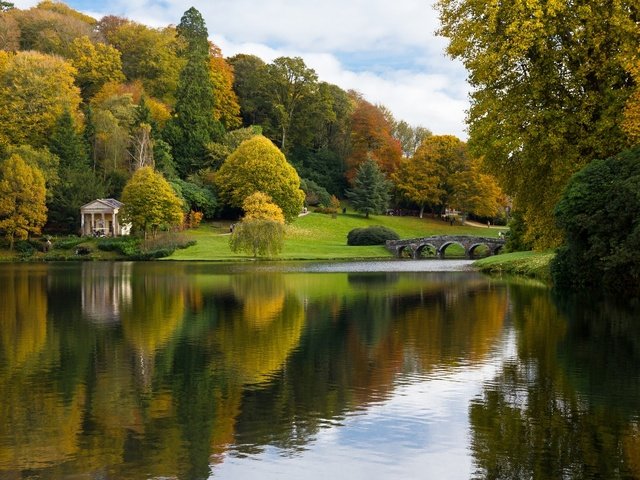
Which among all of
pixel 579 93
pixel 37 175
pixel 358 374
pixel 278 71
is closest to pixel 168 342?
pixel 358 374

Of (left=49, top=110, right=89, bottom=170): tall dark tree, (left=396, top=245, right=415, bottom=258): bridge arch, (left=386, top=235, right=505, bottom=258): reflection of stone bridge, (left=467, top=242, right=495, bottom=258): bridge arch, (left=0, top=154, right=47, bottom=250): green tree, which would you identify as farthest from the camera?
(left=49, top=110, right=89, bottom=170): tall dark tree

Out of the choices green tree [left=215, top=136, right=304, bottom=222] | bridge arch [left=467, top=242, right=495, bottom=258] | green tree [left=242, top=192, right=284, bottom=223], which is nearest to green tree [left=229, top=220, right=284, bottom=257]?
green tree [left=242, top=192, right=284, bottom=223]

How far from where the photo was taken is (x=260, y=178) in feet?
268

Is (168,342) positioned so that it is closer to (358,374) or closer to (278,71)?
(358,374)

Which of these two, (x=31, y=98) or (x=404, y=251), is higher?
(x=31, y=98)

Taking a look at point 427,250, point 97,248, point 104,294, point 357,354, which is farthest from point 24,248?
point 357,354

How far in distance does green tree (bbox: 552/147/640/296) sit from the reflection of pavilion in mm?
16352

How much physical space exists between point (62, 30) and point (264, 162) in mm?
43038

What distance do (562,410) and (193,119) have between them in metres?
86.6

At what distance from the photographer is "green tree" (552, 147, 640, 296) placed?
26328mm

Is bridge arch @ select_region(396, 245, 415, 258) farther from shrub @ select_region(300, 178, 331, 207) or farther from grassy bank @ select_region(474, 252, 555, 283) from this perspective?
shrub @ select_region(300, 178, 331, 207)

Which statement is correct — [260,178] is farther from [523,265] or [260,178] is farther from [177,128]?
[523,265]

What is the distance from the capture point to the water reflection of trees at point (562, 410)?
828 centimetres

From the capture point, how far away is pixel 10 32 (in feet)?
333
